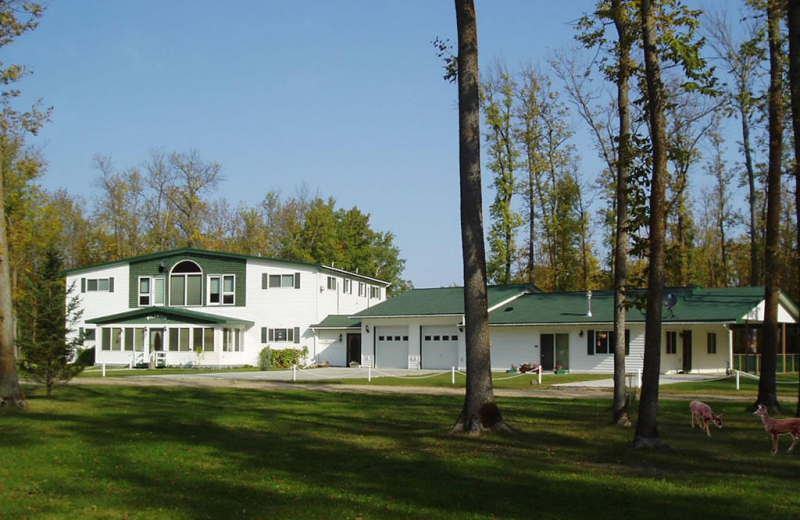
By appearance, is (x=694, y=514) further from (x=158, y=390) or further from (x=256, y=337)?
(x=256, y=337)

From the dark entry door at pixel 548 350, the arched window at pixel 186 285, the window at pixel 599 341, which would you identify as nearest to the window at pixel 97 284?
the arched window at pixel 186 285

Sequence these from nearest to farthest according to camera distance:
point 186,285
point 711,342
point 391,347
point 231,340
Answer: point 711,342 → point 391,347 → point 231,340 → point 186,285

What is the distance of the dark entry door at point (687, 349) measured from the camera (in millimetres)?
36438

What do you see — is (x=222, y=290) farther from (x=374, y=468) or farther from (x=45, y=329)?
(x=374, y=468)

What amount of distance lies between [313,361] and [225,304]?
21.5 ft

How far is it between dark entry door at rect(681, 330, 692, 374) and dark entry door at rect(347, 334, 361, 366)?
17801 millimetres

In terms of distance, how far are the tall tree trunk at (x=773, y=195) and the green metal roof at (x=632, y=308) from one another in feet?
45.9

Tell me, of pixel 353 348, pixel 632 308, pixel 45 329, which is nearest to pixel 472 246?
pixel 45 329

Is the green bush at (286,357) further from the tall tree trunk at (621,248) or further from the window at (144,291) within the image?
the tall tree trunk at (621,248)

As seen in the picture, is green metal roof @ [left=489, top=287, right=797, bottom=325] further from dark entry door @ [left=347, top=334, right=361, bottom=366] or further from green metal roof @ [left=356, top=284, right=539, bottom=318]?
dark entry door @ [left=347, top=334, right=361, bottom=366]

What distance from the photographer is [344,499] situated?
8.84 m

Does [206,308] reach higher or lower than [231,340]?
higher

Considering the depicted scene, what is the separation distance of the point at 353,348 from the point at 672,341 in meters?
17.9

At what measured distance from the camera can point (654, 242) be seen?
12.4 m
